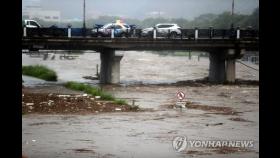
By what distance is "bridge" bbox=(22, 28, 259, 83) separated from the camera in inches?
1636

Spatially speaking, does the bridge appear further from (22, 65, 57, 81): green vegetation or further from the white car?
(22, 65, 57, 81): green vegetation

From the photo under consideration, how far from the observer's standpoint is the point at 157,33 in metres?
46.4

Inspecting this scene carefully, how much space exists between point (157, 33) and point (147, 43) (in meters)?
3.42

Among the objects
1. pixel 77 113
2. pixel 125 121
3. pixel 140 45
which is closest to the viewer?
pixel 125 121

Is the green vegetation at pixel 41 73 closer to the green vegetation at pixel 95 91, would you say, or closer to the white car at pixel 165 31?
the green vegetation at pixel 95 91

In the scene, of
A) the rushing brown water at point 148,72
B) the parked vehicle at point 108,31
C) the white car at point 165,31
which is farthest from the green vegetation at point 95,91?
the white car at point 165,31

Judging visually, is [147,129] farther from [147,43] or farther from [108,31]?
[108,31]

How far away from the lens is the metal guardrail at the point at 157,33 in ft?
136

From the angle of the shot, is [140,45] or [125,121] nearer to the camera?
[125,121]

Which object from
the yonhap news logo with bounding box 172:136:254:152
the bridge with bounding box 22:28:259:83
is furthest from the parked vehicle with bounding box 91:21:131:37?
the yonhap news logo with bounding box 172:136:254:152

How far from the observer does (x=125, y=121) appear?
23.6 metres
